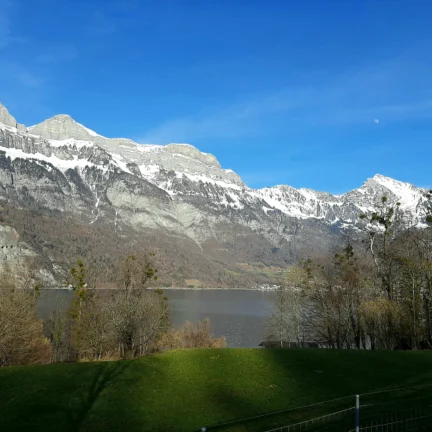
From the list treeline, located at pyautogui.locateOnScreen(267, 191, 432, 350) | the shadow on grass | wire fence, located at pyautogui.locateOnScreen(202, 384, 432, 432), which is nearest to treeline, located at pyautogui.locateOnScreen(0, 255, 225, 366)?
the shadow on grass

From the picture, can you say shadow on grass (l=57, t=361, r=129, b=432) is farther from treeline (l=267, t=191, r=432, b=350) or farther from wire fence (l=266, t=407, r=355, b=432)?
treeline (l=267, t=191, r=432, b=350)

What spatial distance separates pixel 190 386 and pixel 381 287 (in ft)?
84.5

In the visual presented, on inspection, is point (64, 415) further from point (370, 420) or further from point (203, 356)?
point (370, 420)

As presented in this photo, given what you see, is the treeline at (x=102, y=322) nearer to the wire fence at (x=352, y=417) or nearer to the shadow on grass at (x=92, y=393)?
the shadow on grass at (x=92, y=393)

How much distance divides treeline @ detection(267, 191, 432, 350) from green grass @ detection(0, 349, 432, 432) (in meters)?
11.5

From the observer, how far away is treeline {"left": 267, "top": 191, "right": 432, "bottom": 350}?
3609cm

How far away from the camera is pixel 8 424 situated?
15.2 m

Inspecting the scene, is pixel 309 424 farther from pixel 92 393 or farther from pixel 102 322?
pixel 102 322

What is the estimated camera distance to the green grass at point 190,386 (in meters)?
15.8

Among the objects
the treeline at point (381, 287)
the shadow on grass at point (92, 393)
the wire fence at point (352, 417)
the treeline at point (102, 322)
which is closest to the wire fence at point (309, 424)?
the wire fence at point (352, 417)

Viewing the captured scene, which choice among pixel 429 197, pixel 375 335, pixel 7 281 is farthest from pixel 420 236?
pixel 7 281

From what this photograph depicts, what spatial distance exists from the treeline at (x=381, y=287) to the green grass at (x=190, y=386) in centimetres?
1146

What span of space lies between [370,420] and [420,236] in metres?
27.8

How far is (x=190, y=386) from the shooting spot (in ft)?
62.7
